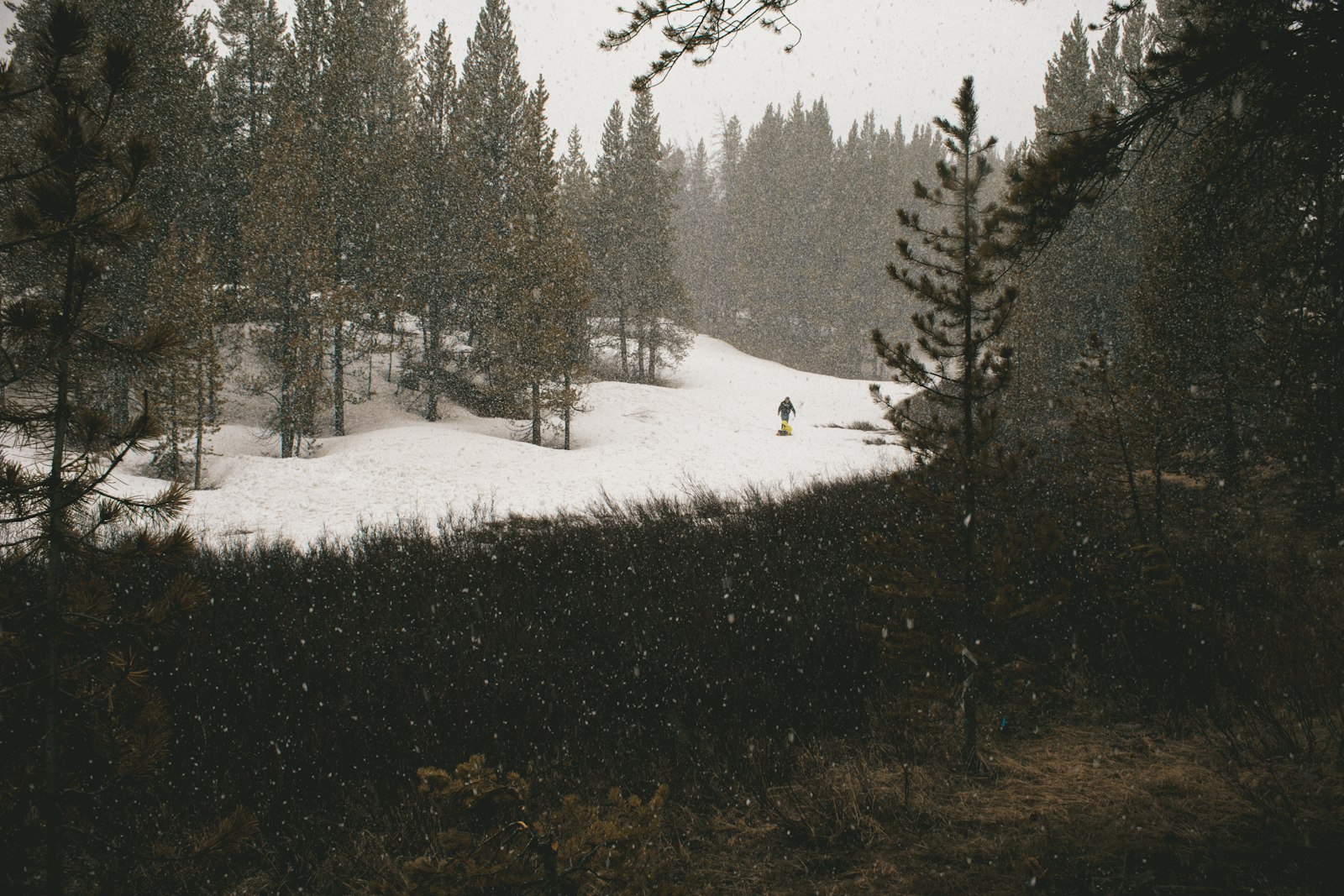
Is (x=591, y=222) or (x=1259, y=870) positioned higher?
(x=591, y=222)

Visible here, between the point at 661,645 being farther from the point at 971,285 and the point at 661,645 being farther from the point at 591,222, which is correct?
the point at 591,222

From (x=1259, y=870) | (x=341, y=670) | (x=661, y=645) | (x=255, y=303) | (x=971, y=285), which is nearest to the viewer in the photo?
(x=1259, y=870)

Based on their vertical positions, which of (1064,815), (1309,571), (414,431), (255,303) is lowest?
(1064,815)

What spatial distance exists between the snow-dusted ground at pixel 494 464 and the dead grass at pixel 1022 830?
5278 millimetres

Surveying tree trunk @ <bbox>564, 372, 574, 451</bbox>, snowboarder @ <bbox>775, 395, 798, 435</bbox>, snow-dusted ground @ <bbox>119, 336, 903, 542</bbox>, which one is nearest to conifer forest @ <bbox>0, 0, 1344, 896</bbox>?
snow-dusted ground @ <bbox>119, 336, 903, 542</bbox>

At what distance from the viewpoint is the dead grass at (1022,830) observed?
2727mm

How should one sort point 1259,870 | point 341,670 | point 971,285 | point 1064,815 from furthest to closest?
point 341,670
point 971,285
point 1064,815
point 1259,870

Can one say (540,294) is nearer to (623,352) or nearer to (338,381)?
(338,381)

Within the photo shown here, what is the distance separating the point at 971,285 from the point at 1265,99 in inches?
66.6

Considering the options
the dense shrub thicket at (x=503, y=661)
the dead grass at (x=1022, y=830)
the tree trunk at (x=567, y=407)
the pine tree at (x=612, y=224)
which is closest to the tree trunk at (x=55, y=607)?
the dense shrub thicket at (x=503, y=661)

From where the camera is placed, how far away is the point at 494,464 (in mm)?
17109

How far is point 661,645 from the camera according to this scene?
5582 millimetres

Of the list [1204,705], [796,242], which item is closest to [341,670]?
[1204,705]

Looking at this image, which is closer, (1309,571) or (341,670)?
(341,670)
